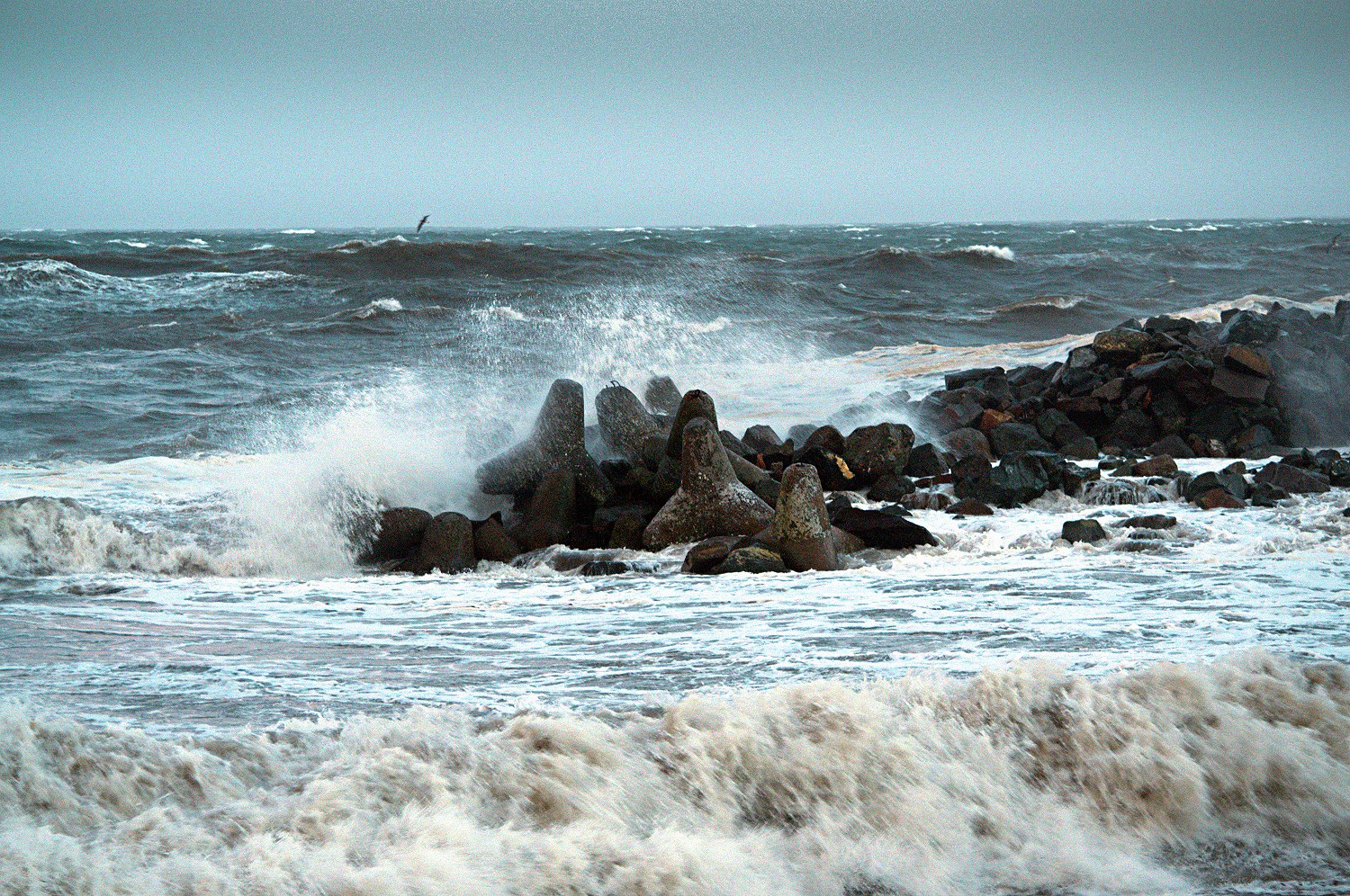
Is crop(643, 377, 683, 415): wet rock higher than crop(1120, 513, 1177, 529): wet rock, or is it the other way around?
crop(643, 377, 683, 415): wet rock

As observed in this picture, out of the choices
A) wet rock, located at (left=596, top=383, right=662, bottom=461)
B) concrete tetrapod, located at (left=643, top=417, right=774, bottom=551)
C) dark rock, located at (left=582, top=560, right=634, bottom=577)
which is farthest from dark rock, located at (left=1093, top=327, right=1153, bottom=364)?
dark rock, located at (left=582, top=560, right=634, bottom=577)

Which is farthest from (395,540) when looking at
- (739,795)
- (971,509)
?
(739,795)

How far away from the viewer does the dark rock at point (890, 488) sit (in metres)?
7.03

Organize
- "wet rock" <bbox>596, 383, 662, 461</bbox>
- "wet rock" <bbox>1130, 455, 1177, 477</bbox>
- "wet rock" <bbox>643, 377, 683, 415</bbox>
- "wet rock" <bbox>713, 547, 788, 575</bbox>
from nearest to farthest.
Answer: "wet rock" <bbox>713, 547, 788, 575</bbox>, "wet rock" <bbox>1130, 455, 1177, 477</bbox>, "wet rock" <bbox>596, 383, 662, 461</bbox>, "wet rock" <bbox>643, 377, 683, 415</bbox>

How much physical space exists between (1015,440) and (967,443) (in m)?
0.37

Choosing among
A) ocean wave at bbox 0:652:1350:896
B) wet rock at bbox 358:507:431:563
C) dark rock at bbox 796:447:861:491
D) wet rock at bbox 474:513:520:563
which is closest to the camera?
ocean wave at bbox 0:652:1350:896

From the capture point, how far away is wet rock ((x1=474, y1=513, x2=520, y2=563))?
6.21m

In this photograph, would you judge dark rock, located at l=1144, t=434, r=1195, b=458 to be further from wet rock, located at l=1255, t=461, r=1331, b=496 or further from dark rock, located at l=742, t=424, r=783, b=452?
dark rock, located at l=742, t=424, r=783, b=452

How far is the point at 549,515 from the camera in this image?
256 inches

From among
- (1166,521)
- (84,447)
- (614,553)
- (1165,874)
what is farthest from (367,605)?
(84,447)

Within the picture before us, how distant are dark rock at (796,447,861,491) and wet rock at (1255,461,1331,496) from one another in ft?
8.45

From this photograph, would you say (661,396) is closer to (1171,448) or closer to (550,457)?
(550,457)

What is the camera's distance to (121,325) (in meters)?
16.6

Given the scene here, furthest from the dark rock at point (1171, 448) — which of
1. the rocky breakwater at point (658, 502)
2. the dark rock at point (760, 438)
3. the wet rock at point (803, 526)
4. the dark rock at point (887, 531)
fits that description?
the wet rock at point (803, 526)
